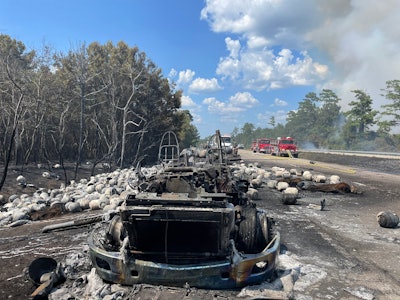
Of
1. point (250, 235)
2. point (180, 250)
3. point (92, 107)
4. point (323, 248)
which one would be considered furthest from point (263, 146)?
point (180, 250)

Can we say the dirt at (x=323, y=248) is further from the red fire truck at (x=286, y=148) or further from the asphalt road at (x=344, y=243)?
the red fire truck at (x=286, y=148)

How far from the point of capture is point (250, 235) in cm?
557

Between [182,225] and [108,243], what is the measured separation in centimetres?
164

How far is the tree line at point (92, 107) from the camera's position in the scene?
84.8ft

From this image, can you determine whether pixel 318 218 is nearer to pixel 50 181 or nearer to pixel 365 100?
pixel 50 181

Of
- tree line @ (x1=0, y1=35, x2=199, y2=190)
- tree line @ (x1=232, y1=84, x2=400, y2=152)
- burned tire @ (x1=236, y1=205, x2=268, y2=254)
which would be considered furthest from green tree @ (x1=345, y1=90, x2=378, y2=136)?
burned tire @ (x1=236, y1=205, x2=268, y2=254)

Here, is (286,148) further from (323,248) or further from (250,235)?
(250,235)

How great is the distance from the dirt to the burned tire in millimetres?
928

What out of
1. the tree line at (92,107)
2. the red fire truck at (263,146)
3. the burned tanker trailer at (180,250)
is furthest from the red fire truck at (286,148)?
the burned tanker trailer at (180,250)

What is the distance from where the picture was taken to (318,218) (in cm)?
1083

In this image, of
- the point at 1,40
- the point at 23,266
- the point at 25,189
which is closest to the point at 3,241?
the point at 23,266

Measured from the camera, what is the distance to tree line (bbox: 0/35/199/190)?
2584cm

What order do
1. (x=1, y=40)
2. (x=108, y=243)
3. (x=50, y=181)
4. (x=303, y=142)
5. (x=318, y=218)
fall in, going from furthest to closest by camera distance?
(x=303, y=142) < (x=1, y=40) < (x=50, y=181) < (x=318, y=218) < (x=108, y=243)

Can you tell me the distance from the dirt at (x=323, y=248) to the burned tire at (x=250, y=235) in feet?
3.04
